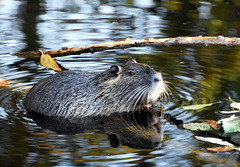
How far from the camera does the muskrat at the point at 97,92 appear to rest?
16.4 feet

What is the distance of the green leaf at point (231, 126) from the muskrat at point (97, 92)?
0.96m

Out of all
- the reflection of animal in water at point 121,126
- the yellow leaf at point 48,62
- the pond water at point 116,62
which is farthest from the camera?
the yellow leaf at point 48,62

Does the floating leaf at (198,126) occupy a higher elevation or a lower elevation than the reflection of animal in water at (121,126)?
higher

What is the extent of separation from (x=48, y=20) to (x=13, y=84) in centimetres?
383

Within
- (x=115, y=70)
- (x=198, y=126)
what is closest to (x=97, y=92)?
(x=115, y=70)

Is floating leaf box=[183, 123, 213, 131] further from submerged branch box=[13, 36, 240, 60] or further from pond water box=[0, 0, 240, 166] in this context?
submerged branch box=[13, 36, 240, 60]

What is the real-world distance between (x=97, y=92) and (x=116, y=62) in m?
1.64

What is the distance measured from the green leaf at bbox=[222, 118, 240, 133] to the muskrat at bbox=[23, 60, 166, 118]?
3.16 ft

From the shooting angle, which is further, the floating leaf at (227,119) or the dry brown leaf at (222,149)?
the floating leaf at (227,119)

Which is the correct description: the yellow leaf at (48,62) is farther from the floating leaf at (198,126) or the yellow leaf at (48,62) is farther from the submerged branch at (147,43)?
the floating leaf at (198,126)

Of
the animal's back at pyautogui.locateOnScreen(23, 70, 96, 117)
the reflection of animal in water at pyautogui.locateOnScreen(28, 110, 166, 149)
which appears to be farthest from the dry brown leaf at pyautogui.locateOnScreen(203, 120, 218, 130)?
the animal's back at pyautogui.locateOnScreen(23, 70, 96, 117)

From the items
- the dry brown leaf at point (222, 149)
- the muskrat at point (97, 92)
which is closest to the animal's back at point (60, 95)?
the muskrat at point (97, 92)

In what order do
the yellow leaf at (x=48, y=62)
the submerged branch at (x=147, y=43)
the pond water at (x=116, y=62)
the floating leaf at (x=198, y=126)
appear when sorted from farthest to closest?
the yellow leaf at (x=48, y=62) < the submerged branch at (x=147, y=43) < the floating leaf at (x=198, y=126) < the pond water at (x=116, y=62)

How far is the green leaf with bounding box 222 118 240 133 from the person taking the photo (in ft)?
14.0
